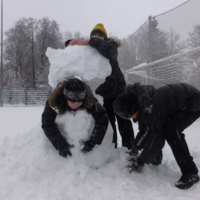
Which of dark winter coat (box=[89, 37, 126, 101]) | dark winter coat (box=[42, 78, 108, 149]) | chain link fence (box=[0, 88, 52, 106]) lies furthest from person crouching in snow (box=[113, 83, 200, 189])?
chain link fence (box=[0, 88, 52, 106])

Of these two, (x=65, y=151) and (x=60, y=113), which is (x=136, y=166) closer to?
(x=65, y=151)

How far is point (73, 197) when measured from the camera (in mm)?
1806

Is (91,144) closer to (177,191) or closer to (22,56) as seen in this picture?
(177,191)

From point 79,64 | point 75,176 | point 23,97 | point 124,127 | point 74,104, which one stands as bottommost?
point 23,97

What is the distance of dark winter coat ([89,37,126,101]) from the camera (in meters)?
2.44

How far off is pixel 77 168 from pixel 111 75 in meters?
1.19

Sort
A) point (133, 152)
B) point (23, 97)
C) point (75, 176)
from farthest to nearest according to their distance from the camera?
point (23, 97) → point (133, 152) → point (75, 176)

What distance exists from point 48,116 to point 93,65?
0.82 m

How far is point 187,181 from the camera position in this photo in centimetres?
A: 191

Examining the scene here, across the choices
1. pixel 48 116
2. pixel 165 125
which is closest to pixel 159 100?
pixel 165 125

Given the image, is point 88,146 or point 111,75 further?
point 111,75

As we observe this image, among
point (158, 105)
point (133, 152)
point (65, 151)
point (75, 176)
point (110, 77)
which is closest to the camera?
point (158, 105)

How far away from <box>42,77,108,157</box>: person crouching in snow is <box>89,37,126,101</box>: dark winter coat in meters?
0.38

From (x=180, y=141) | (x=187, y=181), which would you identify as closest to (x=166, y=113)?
(x=180, y=141)
